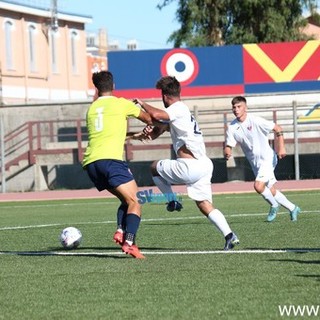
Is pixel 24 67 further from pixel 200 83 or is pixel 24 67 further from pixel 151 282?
pixel 151 282

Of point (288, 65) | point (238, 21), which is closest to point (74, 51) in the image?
point (238, 21)

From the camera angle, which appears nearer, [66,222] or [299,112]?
[66,222]

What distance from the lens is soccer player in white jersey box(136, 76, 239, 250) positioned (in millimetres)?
12000

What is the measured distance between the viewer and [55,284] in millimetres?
9711

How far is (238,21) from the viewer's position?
170ft

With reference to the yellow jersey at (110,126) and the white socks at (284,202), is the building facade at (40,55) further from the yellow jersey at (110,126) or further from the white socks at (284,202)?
the yellow jersey at (110,126)

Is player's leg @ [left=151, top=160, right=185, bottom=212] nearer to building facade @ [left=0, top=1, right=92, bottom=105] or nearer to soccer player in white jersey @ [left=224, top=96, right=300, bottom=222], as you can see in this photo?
soccer player in white jersey @ [left=224, top=96, right=300, bottom=222]

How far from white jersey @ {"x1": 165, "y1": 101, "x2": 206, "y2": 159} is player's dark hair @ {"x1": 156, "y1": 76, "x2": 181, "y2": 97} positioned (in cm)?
13

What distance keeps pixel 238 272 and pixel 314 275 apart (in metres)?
0.75

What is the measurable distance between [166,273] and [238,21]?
4247cm

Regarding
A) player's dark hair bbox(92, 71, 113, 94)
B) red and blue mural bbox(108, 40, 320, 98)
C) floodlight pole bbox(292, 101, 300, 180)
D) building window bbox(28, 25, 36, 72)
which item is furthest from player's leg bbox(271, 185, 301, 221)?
building window bbox(28, 25, 36, 72)

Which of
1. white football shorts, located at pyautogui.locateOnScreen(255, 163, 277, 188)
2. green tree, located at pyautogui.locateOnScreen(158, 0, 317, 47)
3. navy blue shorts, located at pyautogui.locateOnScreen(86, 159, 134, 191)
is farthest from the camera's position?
green tree, located at pyautogui.locateOnScreen(158, 0, 317, 47)

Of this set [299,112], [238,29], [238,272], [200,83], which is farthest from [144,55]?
[238,272]

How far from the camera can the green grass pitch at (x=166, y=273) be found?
26.9 ft
